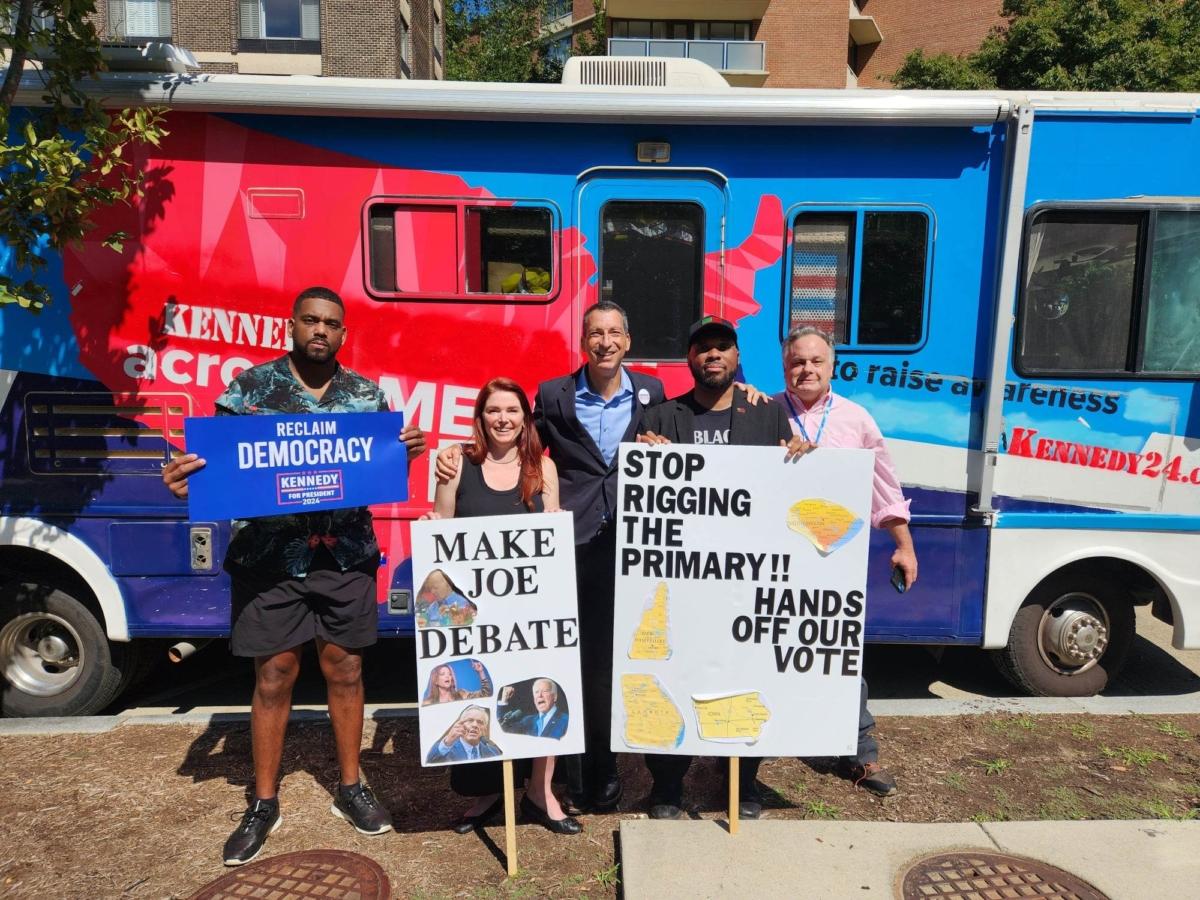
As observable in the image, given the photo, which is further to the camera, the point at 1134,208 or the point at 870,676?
the point at 870,676

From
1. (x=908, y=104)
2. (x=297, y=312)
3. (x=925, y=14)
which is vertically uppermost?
(x=925, y=14)

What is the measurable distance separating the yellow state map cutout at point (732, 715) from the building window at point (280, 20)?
22862mm

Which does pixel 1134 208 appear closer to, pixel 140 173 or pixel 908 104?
pixel 908 104

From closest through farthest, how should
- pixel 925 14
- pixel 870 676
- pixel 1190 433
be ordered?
pixel 1190 433
pixel 870 676
pixel 925 14

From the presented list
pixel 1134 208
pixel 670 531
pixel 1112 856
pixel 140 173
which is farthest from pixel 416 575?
pixel 1134 208

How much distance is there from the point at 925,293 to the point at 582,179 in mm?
1777

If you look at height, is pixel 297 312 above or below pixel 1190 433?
above

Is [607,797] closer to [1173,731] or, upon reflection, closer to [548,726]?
[548,726]

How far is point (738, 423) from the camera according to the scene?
10.2ft

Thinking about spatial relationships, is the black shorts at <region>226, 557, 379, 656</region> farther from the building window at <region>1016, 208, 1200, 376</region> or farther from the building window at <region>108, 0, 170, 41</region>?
the building window at <region>108, 0, 170, 41</region>

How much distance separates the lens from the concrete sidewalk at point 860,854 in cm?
291

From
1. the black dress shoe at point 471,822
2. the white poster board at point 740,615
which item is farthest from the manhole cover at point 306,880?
the white poster board at point 740,615

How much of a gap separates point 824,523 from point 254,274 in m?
2.89

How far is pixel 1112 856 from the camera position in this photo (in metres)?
3.11
